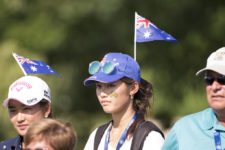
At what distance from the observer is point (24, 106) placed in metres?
7.86

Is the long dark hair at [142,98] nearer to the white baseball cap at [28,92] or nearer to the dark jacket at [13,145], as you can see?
the white baseball cap at [28,92]

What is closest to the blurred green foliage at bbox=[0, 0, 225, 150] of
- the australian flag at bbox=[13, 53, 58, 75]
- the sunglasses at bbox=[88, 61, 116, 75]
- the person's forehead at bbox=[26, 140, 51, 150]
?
the australian flag at bbox=[13, 53, 58, 75]

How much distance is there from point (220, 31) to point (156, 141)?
A: 10447 millimetres

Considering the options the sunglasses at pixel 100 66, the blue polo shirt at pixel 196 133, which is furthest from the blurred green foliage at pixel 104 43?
the blue polo shirt at pixel 196 133

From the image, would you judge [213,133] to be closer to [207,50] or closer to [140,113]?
[140,113]

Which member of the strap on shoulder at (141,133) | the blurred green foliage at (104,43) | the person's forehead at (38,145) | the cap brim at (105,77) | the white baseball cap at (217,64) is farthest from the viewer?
the blurred green foliage at (104,43)

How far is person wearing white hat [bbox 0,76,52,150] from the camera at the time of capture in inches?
307

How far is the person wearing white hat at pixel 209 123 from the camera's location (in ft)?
Result: 23.2

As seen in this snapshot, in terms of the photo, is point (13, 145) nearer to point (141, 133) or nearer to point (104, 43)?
point (141, 133)

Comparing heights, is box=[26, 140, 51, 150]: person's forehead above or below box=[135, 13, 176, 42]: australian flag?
below

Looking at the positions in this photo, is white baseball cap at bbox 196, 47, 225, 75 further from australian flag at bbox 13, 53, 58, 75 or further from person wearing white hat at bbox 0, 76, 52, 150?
australian flag at bbox 13, 53, 58, 75

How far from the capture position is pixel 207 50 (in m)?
17.6

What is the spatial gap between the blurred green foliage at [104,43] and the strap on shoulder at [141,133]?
29.9 ft

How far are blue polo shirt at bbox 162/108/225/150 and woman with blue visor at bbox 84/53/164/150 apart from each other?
0.23 metres
